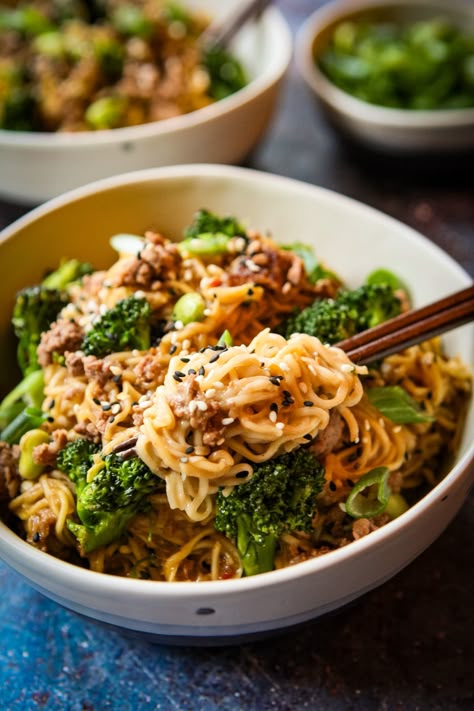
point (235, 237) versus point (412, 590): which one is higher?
point (235, 237)

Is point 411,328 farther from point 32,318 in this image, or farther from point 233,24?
point 233,24

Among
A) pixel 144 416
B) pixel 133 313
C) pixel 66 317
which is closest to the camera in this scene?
pixel 144 416

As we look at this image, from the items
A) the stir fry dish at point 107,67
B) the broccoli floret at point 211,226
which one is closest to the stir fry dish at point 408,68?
the stir fry dish at point 107,67

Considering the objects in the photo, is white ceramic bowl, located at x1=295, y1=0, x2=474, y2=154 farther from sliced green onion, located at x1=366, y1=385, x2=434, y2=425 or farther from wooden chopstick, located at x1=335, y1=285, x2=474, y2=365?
sliced green onion, located at x1=366, y1=385, x2=434, y2=425

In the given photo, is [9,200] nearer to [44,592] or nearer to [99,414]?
[99,414]

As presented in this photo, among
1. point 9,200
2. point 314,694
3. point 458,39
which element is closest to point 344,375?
point 314,694

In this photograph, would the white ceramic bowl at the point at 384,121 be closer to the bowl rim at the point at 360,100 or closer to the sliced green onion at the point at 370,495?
the bowl rim at the point at 360,100

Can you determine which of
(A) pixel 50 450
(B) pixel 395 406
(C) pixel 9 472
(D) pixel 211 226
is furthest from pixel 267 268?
(C) pixel 9 472
